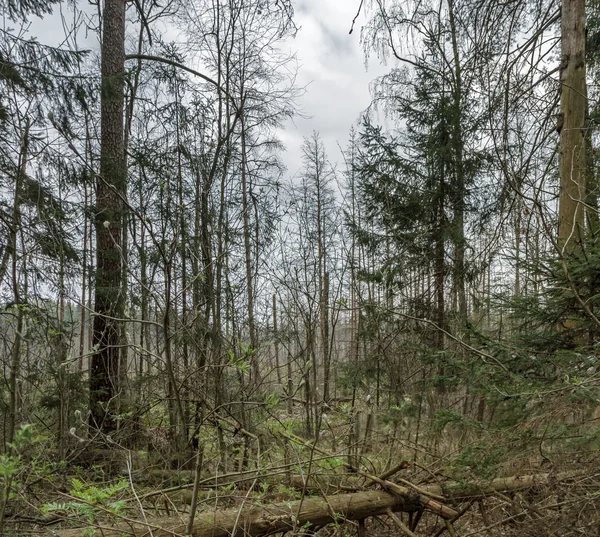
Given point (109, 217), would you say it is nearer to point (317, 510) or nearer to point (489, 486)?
point (317, 510)

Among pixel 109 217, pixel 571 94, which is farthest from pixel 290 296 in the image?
pixel 571 94

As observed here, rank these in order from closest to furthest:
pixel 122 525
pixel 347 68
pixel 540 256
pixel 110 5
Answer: pixel 122 525, pixel 540 256, pixel 347 68, pixel 110 5

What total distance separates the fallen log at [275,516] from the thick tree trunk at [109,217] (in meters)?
2.65

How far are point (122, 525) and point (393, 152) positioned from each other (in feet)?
28.3

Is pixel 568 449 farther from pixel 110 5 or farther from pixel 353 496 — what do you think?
pixel 110 5

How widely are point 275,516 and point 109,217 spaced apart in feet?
15.0

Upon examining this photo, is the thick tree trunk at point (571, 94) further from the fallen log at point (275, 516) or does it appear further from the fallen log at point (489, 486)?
the fallen log at point (275, 516)

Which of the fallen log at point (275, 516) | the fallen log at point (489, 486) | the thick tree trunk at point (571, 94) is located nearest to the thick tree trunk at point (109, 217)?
the fallen log at point (275, 516)

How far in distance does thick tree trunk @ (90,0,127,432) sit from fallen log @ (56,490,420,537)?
8.68 ft

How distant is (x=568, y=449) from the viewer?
9.27 ft

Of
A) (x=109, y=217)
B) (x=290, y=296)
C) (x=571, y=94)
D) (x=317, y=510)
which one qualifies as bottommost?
(x=317, y=510)

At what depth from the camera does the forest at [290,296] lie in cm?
292

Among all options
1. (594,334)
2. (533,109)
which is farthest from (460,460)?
(533,109)

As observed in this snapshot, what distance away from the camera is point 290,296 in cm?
617
